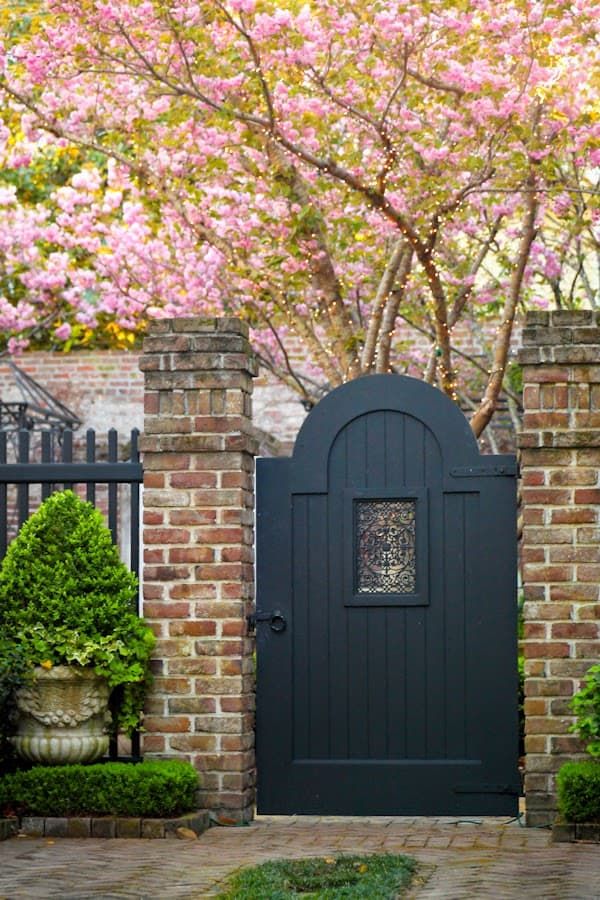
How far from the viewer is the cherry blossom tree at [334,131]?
1084 centimetres

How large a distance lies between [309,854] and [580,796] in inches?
52.1

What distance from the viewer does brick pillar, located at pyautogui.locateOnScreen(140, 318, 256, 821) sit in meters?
8.12

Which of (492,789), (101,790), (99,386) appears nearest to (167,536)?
Result: (101,790)

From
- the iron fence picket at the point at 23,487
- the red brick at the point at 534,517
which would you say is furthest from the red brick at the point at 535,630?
the iron fence picket at the point at 23,487

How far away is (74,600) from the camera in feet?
26.1

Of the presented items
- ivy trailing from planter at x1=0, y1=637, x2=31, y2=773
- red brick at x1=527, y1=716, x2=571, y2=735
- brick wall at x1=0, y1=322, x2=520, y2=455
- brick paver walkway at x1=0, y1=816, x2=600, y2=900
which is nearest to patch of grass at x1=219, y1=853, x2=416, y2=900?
brick paver walkway at x1=0, y1=816, x2=600, y2=900

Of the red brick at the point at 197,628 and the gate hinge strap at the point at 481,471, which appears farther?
the gate hinge strap at the point at 481,471

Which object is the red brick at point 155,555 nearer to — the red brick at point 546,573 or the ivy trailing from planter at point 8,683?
the ivy trailing from planter at point 8,683

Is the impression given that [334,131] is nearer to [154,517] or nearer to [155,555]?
[154,517]

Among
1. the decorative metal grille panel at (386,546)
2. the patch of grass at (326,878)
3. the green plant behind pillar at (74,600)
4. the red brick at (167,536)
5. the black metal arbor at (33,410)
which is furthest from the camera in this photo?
the black metal arbor at (33,410)

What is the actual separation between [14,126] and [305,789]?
6.68m

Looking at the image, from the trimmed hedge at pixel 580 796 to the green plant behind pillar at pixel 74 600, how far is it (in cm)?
216

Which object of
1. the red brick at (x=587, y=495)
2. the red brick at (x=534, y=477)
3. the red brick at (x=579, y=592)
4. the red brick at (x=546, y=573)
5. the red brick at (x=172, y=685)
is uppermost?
the red brick at (x=534, y=477)

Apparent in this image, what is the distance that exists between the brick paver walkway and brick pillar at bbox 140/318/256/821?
0.52 metres
